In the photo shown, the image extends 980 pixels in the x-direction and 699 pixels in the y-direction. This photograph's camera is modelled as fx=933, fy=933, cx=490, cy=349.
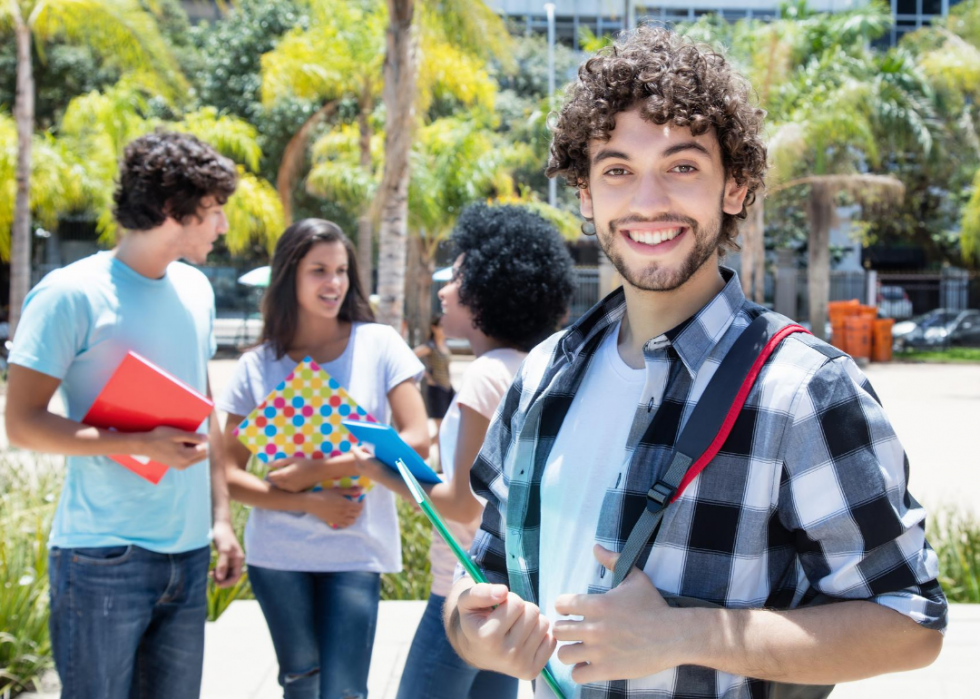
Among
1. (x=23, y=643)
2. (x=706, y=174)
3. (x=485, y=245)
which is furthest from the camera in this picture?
(x=23, y=643)

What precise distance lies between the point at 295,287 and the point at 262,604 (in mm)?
1084

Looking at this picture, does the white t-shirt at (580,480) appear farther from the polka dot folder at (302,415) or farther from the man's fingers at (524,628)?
the polka dot folder at (302,415)

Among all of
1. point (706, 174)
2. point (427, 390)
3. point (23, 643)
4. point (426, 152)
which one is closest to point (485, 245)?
point (706, 174)

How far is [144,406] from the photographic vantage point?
259cm

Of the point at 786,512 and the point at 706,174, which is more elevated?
the point at 706,174

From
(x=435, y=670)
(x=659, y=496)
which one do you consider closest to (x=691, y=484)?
(x=659, y=496)

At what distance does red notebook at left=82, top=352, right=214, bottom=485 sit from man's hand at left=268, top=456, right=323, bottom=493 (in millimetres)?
394

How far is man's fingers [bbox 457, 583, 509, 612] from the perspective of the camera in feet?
4.64

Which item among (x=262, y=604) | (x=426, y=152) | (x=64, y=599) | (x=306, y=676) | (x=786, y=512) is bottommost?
(x=306, y=676)

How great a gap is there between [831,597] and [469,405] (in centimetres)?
145

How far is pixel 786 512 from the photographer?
4.40ft

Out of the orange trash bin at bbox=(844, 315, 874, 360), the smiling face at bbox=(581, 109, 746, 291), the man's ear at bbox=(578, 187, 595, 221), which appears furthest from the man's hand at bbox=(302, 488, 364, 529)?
the orange trash bin at bbox=(844, 315, 874, 360)

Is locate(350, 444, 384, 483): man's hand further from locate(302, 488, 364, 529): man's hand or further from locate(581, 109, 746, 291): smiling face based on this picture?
locate(581, 109, 746, 291): smiling face

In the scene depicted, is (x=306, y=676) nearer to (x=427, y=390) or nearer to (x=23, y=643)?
(x=23, y=643)
